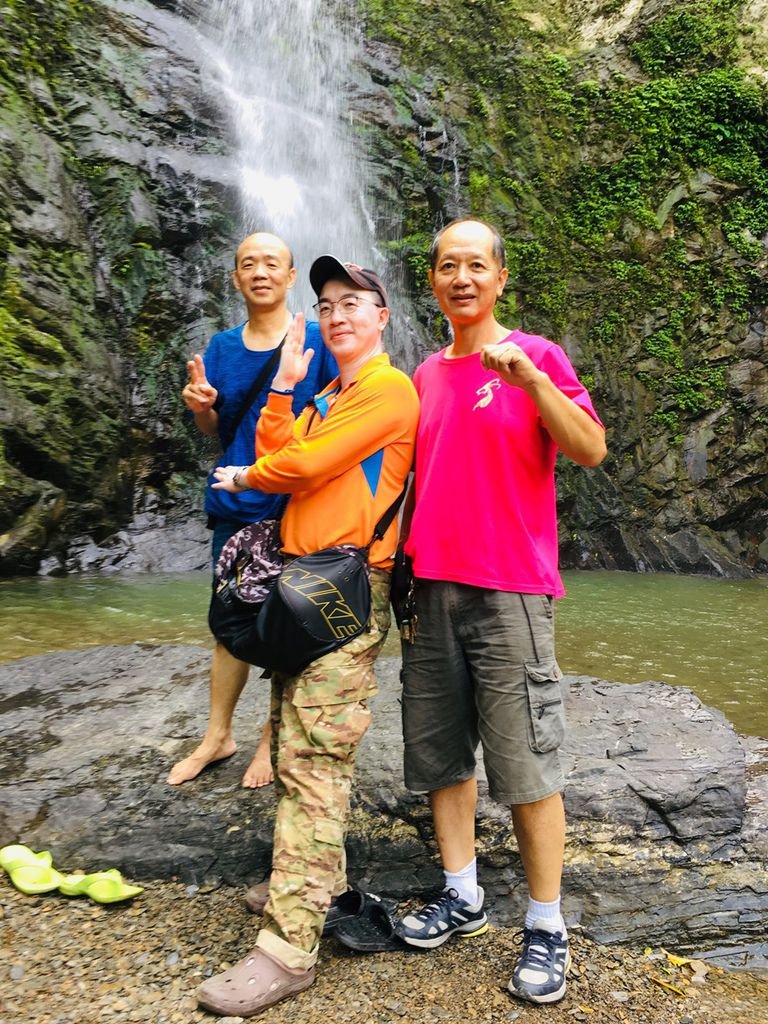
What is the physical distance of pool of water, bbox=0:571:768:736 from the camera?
5523 millimetres

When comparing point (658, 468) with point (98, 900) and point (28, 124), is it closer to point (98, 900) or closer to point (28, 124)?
point (28, 124)

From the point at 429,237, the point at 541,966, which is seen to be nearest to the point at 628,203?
the point at 429,237

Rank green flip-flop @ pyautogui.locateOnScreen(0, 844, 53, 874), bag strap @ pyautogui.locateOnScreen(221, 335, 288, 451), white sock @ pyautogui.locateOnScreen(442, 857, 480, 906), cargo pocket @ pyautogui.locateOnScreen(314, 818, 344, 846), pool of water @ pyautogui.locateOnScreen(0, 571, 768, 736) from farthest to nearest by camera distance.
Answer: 1. pool of water @ pyautogui.locateOnScreen(0, 571, 768, 736)
2. bag strap @ pyautogui.locateOnScreen(221, 335, 288, 451)
3. green flip-flop @ pyautogui.locateOnScreen(0, 844, 53, 874)
4. white sock @ pyautogui.locateOnScreen(442, 857, 480, 906)
5. cargo pocket @ pyautogui.locateOnScreen(314, 818, 344, 846)

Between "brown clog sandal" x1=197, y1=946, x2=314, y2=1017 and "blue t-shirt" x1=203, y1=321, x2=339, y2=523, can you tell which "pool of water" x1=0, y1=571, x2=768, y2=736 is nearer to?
"blue t-shirt" x1=203, y1=321, x2=339, y2=523

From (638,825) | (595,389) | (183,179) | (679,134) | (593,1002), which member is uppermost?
(679,134)

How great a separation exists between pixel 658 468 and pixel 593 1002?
1210 cm

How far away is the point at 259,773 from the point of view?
110 inches

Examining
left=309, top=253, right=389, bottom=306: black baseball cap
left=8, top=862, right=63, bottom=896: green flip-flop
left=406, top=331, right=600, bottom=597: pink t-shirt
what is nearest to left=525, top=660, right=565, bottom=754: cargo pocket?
left=406, top=331, right=600, bottom=597: pink t-shirt

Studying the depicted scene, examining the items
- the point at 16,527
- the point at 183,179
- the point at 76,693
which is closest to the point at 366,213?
the point at 183,179

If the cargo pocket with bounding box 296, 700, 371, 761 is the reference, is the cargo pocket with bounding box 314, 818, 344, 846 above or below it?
below

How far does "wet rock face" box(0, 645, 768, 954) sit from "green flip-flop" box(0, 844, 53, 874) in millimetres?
47

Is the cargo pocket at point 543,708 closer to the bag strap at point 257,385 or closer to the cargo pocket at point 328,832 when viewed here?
the cargo pocket at point 328,832

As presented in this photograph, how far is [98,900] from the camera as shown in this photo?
2.39 metres

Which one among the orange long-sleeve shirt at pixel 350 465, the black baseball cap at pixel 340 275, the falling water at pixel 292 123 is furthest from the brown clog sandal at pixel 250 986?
the falling water at pixel 292 123
